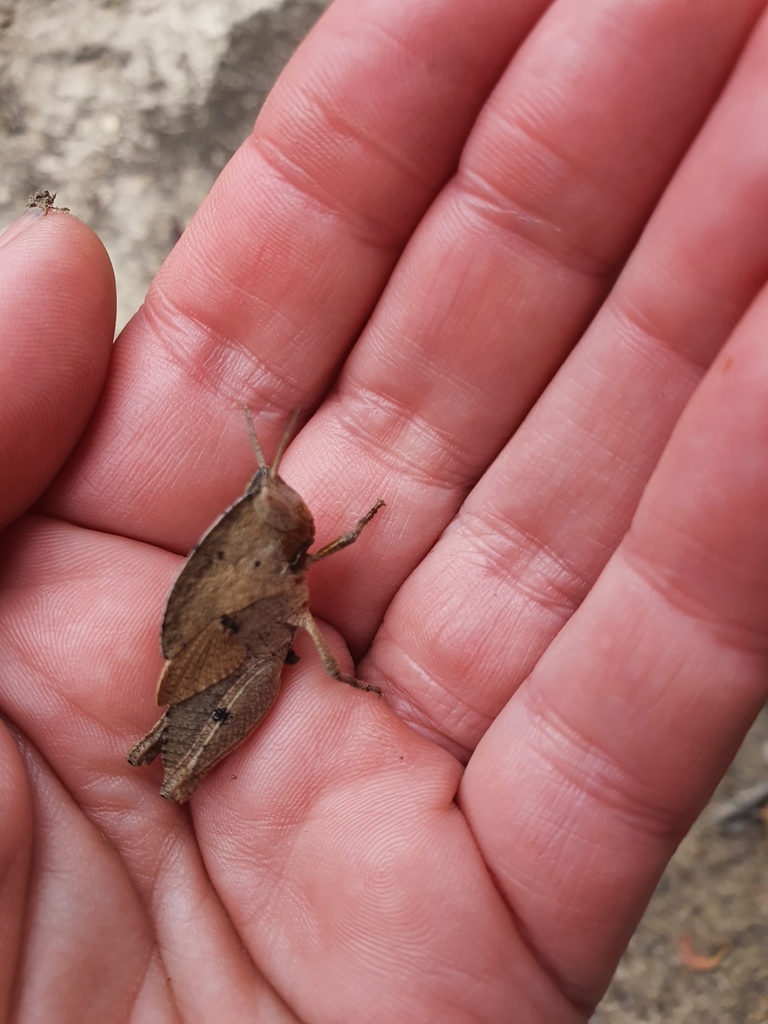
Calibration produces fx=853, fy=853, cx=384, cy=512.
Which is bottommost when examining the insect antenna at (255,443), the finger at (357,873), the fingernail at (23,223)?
the finger at (357,873)

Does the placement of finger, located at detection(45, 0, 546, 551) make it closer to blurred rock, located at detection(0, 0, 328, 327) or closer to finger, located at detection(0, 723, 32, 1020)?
finger, located at detection(0, 723, 32, 1020)

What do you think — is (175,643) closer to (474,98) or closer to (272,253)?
(272,253)

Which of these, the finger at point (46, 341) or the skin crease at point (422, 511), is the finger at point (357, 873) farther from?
the finger at point (46, 341)

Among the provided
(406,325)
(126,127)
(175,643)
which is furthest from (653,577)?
(126,127)

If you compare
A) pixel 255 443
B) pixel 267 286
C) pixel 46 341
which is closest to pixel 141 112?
pixel 267 286

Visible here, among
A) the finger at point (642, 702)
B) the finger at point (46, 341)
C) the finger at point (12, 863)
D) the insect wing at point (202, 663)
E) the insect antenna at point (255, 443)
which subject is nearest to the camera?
the finger at point (642, 702)

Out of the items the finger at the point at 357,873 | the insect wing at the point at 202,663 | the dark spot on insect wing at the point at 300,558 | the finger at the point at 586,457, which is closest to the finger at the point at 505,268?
the finger at the point at 586,457
